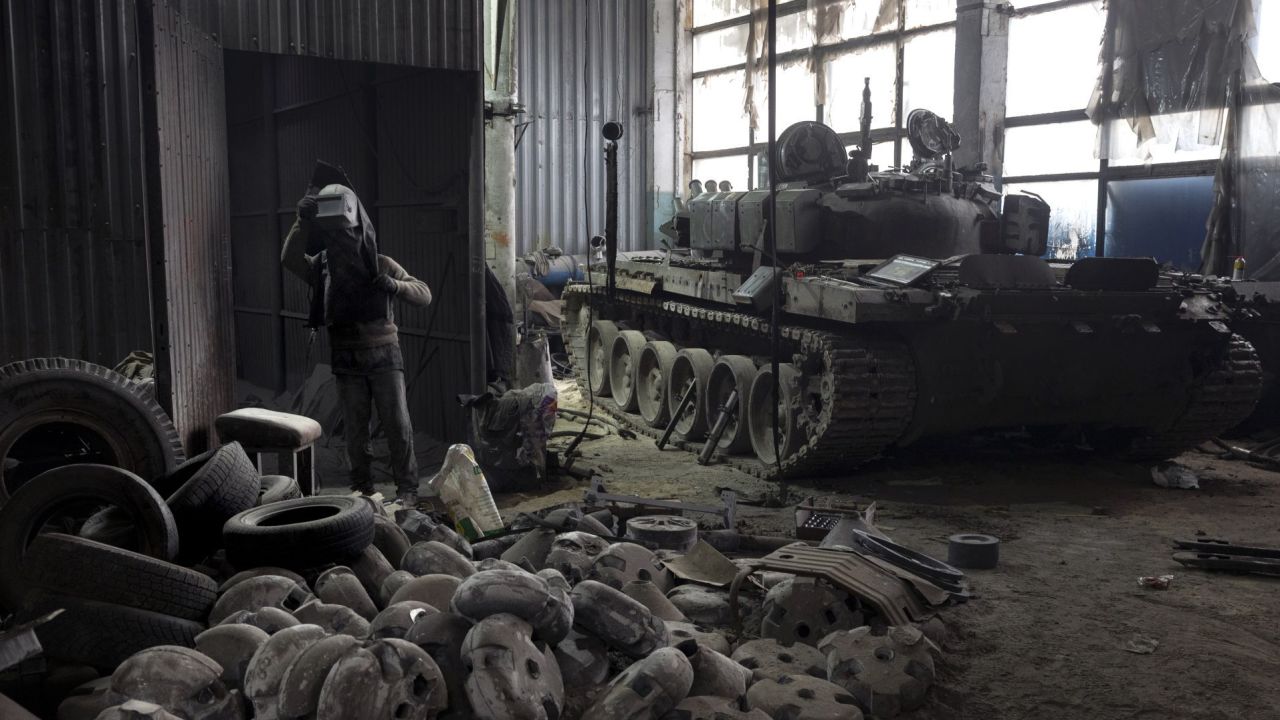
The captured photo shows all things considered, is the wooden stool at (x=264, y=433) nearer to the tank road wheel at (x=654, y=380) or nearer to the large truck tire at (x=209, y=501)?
the large truck tire at (x=209, y=501)

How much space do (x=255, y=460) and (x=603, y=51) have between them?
1516 cm

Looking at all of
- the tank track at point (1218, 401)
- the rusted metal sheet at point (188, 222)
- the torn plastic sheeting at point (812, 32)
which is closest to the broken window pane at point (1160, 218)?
the tank track at point (1218, 401)

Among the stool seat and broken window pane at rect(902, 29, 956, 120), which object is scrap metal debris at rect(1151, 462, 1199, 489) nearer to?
the stool seat

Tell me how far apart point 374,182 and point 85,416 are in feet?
16.9

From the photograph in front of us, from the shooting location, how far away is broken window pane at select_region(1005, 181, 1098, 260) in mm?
13126

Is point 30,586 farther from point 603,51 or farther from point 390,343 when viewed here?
point 603,51

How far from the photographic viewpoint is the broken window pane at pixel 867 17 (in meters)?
16.0

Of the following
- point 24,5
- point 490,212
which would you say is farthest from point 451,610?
point 490,212

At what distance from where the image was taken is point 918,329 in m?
8.09

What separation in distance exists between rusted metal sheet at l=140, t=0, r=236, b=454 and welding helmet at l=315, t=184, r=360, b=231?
30.4 inches

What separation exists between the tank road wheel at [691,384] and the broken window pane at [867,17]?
787 cm

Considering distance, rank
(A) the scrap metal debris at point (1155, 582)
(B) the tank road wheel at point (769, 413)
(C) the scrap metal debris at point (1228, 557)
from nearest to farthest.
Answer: (A) the scrap metal debris at point (1155, 582) < (C) the scrap metal debris at point (1228, 557) < (B) the tank road wheel at point (769, 413)

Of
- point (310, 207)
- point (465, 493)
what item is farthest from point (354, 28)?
point (465, 493)

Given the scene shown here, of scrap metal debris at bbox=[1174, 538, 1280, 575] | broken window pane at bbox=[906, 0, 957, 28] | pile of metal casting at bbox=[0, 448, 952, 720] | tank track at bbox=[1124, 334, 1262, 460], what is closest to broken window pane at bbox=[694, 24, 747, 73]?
broken window pane at bbox=[906, 0, 957, 28]
